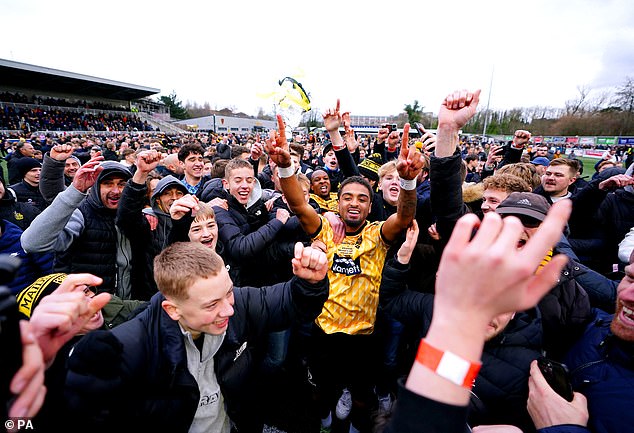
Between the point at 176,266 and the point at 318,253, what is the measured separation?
82cm

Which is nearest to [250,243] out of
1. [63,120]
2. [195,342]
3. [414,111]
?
[195,342]

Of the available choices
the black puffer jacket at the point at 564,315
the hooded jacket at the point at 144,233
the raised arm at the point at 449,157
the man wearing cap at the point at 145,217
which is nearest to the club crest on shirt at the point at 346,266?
the raised arm at the point at 449,157

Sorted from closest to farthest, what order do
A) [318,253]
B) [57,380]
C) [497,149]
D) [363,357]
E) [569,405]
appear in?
[57,380], [569,405], [318,253], [363,357], [497,149]

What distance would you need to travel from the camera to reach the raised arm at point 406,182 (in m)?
2.40

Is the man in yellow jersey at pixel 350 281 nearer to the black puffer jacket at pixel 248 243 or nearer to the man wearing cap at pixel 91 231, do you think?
the black puffer jacket at pixel 248 243

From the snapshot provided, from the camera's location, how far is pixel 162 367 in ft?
5.48

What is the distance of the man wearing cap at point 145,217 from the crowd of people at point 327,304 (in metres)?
0.02

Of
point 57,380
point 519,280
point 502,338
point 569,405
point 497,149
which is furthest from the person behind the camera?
point 497,149

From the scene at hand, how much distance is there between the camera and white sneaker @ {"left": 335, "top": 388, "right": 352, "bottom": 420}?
3080 millimetres

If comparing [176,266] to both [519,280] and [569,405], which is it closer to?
[519,280]

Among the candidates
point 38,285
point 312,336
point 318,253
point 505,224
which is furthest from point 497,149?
point 38,285

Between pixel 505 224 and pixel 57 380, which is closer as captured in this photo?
pixel 505 224

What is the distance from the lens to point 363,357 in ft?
9.45

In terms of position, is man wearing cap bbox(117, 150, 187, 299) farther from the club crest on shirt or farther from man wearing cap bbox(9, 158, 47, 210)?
man wearing cap bbox(9, 158, 47, 210)
